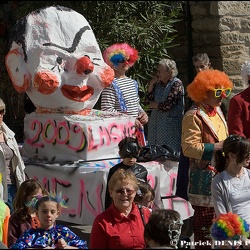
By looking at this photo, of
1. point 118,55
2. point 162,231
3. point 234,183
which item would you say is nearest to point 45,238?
point 162,231

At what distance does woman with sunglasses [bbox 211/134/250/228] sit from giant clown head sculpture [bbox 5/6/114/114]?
221 cm

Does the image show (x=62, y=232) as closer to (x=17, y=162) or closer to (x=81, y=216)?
(x=17, y=162)

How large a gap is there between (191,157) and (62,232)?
5.56ft

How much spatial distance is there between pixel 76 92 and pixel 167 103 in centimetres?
124

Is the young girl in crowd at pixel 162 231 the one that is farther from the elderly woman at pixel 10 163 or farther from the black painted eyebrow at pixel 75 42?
the black painted eyebrow at pixel 75 42

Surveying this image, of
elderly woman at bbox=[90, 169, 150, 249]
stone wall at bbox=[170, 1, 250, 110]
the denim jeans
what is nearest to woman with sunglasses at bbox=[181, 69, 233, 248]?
elderly woman at bbox=[90, 169, 150, 249]

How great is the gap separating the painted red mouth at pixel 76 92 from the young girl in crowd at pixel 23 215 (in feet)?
6.81

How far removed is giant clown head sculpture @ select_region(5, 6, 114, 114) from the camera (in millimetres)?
8062

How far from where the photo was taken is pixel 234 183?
20.3 feet

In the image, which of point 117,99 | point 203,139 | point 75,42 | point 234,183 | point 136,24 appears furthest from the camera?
point 136,24

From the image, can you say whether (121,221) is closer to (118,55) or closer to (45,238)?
(45,238)

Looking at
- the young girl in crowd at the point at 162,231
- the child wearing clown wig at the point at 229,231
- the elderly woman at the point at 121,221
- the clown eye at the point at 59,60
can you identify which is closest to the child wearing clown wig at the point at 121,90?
the clown eye at the point at 59,60

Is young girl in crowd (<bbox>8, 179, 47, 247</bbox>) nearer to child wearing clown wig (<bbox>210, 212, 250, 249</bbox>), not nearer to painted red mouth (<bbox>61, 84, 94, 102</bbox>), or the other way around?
child wearing clown wig (<bbox>210, 212, 250, 249</bbox>)

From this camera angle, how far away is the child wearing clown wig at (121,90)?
8.75 meters
